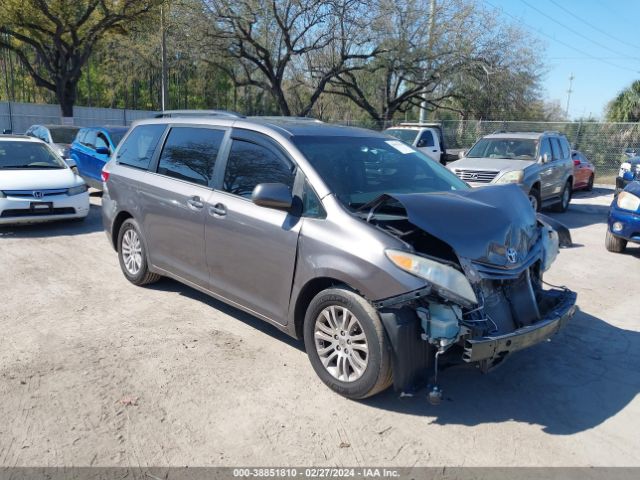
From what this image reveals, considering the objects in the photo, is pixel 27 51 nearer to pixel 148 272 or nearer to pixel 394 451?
pixel 148 272

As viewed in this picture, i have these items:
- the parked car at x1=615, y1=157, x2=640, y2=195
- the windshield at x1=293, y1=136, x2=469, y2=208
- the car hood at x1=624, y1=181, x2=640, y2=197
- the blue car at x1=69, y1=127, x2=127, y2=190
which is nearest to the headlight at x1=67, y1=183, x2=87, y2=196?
the blue car at x1=69, y1=127, x2=127, y2=190

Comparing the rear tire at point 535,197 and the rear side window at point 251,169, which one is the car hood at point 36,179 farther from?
the rear tire at point 535,197

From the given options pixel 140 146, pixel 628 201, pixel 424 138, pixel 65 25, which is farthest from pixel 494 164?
pixel 65 25

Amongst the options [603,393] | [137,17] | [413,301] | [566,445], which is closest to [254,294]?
[413,301]

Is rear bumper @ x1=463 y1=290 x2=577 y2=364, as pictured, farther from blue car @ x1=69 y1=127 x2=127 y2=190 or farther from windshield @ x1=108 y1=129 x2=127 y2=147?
windshield @ x1=108 y1=129 x2=127 y2=147

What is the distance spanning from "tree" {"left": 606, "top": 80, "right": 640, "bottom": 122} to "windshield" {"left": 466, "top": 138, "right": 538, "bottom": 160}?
22.9 m

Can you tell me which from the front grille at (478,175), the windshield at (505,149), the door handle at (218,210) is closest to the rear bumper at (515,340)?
the door handle at (218,210)

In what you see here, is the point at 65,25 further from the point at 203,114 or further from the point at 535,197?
the point at 203,114

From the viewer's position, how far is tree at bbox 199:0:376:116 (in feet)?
75.2

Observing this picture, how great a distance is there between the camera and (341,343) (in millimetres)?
3768

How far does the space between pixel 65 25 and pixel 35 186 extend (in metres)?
18.5

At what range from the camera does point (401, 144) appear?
16.8 ft

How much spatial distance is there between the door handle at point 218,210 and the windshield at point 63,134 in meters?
12.9

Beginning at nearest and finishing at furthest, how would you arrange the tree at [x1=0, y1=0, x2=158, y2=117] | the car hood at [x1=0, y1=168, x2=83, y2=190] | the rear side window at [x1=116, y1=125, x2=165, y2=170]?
the rear side window at [x1=116, y1=125, x2=165, y2=170], the car hood at [x1=0, y1=168, x2=83, y2=190], the tree at [x1=0, y1=0, x2=158, y2=117]
